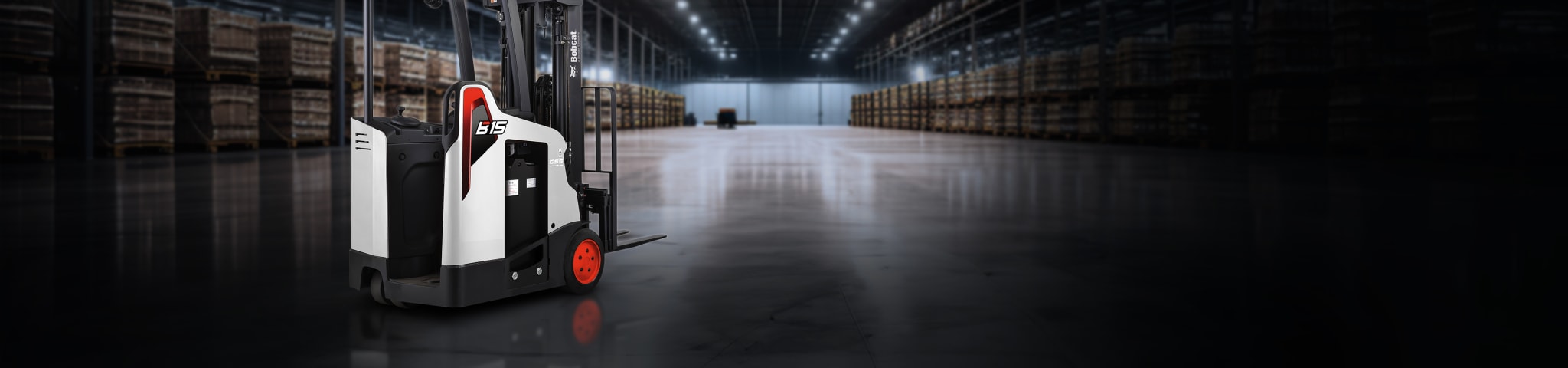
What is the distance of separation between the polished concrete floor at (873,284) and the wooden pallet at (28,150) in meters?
4.31

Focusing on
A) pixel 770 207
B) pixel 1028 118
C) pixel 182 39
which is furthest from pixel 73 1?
pixel 1028 118

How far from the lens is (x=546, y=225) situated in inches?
109

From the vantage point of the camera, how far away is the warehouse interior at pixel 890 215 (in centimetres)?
232

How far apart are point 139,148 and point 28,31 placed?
1877mm

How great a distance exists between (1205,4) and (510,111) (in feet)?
63.8

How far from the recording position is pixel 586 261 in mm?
2891

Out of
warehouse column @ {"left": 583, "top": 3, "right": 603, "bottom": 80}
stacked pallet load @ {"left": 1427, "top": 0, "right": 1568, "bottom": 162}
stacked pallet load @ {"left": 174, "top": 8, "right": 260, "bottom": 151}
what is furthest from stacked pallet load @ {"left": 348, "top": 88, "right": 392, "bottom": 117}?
stacked pallet load @ {"left": 1427, "top": 0, "right": 1568, "bottom": 162}

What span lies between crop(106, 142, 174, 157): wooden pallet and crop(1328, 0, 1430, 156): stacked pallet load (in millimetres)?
13949

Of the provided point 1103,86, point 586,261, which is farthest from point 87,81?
point 1103,86

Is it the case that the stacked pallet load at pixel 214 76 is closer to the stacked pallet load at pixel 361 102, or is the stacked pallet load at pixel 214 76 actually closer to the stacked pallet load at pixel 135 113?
the stacked pallet load at pixel 135 113

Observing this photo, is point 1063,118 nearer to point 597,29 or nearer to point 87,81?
point 597,29

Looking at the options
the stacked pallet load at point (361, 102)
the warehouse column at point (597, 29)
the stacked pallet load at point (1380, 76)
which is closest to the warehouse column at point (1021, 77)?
the stacked pallet load at point (1380, 76)

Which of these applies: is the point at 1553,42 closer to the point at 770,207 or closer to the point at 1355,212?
the point at 1355,212

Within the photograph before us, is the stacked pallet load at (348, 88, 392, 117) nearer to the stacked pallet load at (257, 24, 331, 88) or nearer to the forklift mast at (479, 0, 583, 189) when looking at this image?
the stacked pallet load at (257, 24, 331, 88)
